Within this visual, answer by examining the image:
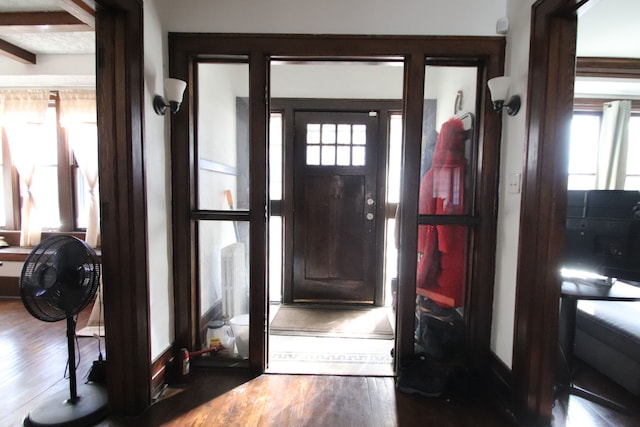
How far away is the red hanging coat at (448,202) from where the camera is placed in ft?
6.60

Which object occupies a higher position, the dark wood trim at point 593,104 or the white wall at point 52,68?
the white wall at point 52,68

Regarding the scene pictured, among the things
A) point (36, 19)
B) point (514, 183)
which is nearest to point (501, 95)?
point (514, 183)

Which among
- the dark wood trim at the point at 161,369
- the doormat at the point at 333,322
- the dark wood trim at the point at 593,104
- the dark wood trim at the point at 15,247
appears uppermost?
the dark wood trim at the point at 593,104

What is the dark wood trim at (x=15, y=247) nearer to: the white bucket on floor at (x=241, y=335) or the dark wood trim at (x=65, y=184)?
the dark wood trim at (x=65, y=184)

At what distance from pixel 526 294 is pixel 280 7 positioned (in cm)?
212

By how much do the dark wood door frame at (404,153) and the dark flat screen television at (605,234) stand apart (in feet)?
1.44

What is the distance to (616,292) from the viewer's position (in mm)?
1686

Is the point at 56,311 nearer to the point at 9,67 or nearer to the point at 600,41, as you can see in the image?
the point at 9,67

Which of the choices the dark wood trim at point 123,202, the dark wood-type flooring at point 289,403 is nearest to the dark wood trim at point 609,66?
the dark wood-type flooring at point 289,403

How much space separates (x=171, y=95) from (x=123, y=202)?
2.18 ft

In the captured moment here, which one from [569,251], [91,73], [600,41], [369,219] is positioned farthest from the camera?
[369,219]

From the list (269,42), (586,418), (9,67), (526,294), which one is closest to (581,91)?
(526,294)

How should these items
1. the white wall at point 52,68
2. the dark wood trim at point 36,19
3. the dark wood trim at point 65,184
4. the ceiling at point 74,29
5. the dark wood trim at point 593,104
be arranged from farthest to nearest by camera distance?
the dark wood trim at point 65,184 < the dark wood trim at point 593,104 < the white wall at point 52,68 < the dark wood trim at point 36,19 < the ceiling at point 74,29

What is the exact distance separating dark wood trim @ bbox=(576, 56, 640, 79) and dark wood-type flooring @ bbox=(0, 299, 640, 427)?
2484 mm
